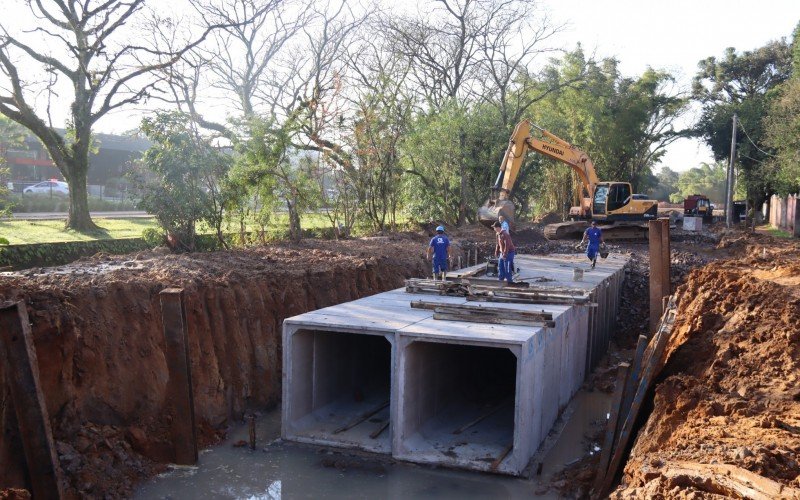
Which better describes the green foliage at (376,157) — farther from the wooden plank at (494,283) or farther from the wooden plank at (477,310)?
the wooden plank at (477,310)

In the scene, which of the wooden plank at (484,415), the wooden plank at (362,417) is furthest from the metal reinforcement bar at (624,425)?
the wooden plank at (362,417)

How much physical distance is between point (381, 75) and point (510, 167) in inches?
288

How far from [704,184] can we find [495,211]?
88.7 metres

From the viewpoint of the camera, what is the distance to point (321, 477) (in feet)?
33.0

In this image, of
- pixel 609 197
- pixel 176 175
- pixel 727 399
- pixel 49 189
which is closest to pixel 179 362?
pixel 727 399

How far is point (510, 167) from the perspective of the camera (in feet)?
83.3

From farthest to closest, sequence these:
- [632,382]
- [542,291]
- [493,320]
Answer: [542,291], [493,320], [632,382]

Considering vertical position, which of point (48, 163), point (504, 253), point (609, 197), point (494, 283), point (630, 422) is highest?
point (48, 163)

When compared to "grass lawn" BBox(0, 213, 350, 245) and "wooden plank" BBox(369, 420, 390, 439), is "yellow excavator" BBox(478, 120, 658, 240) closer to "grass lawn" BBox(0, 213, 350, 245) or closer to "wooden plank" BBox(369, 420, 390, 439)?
"grass lawn" BBox(0, 213, 350, 245)

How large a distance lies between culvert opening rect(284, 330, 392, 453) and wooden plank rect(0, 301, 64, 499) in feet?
12.5

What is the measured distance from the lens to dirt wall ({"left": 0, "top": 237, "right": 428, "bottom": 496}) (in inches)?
360

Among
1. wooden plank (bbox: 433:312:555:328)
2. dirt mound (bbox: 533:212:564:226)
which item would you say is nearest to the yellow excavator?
dirt mound (bbox: 533:212:564:226)

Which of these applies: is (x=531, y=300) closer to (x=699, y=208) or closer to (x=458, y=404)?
(x=458, y=404)

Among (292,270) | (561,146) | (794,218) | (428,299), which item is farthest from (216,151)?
(794,218)
